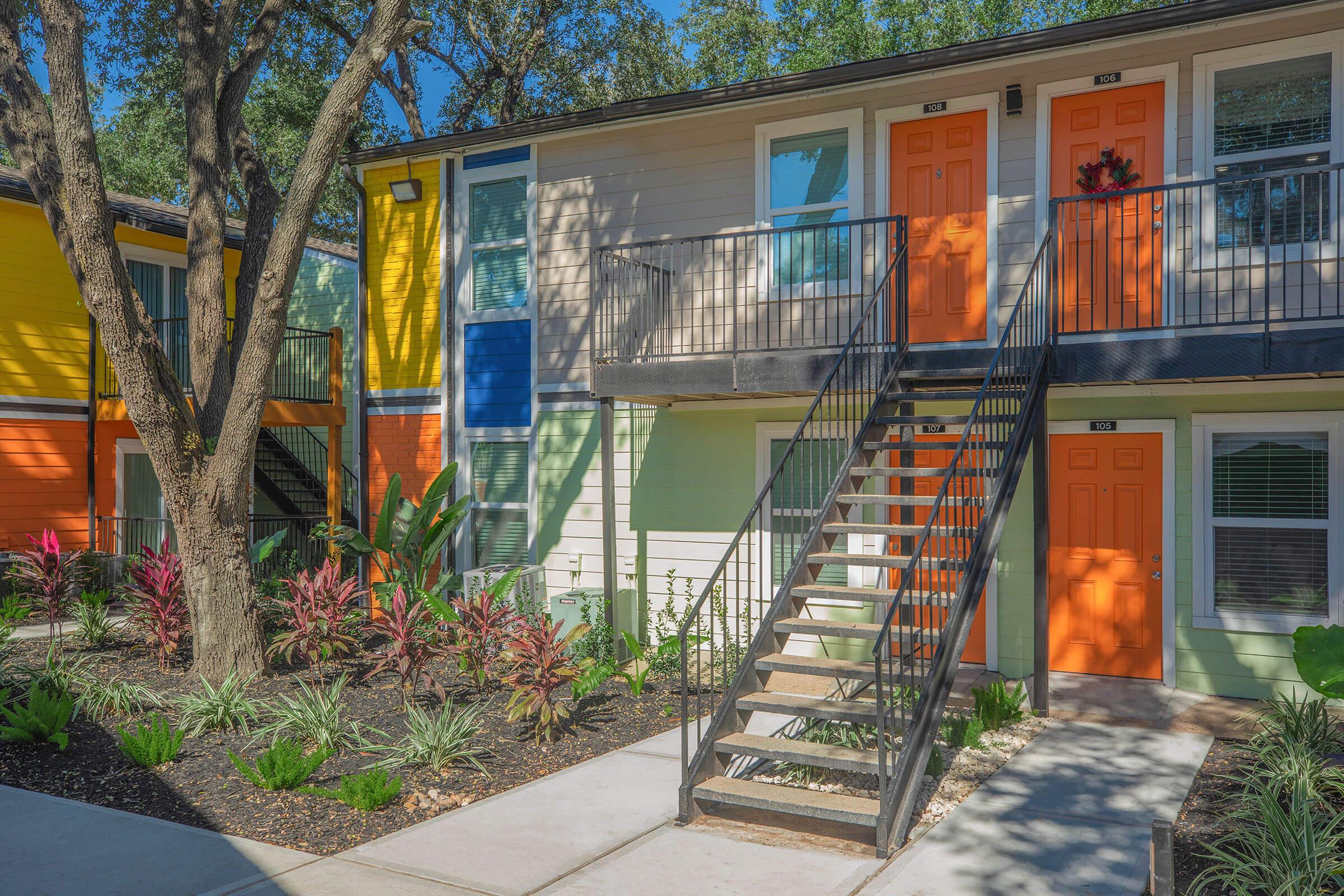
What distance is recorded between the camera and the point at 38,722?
6590 millimetres

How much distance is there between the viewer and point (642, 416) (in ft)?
34.3

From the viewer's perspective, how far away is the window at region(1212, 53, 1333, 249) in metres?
7.63

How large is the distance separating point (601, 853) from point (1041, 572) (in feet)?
14.3

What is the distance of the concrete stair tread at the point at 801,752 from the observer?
5.37 meters

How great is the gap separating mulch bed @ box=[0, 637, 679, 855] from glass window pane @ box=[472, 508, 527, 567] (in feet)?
8.99

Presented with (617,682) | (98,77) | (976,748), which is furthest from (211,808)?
(98,77)

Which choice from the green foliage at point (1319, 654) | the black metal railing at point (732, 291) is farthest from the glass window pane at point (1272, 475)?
the black metal railing at point (732, 291)

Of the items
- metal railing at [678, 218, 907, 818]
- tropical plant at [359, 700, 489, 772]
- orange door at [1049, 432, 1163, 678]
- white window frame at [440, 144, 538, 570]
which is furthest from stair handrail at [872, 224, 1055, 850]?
white window frame at [440, 144, 538, 570]

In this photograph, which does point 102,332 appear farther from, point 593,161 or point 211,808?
point 593,161

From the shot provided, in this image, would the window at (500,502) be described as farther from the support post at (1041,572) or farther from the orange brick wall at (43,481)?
the orange brick wall at (43,481)

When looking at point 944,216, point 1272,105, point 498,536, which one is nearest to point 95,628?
point 498,536

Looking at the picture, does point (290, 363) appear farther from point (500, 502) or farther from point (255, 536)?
point (500, 502)

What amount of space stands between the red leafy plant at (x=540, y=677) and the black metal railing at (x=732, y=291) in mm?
3102

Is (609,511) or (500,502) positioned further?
(500,502)
